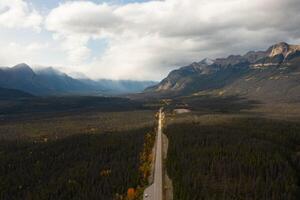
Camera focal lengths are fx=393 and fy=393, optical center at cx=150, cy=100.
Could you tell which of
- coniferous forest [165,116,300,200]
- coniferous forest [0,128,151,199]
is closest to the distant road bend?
coniferous forest [165,116,300,200]

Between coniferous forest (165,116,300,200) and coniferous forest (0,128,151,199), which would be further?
coniferous forest (0,128,151,199)

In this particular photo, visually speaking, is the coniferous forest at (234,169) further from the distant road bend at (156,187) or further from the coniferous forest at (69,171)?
the coniferous forest at (69,171)

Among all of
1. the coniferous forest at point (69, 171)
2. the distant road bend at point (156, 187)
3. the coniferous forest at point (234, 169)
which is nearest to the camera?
the distant road bend at point (156, 187)

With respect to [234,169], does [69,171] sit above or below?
below

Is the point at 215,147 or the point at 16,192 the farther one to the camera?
the point at 215,147

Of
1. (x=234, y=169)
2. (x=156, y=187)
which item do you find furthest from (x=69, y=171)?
(x=234, y=169)

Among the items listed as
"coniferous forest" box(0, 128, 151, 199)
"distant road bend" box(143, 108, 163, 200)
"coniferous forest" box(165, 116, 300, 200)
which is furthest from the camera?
"coniferous forest" box(0, 128, 151, 199)

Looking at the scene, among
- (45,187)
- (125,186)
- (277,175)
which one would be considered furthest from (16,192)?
(277,175)

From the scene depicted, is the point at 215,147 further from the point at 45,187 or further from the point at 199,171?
the point at 45,187

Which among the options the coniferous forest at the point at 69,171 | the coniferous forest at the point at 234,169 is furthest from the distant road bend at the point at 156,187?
the coniferous forest at the point at 69,171

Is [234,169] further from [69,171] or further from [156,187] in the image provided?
[69,171]

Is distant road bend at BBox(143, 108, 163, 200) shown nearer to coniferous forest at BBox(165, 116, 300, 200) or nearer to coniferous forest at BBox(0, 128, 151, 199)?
coniferous forest at BBox(165, 116, 300, 200)
